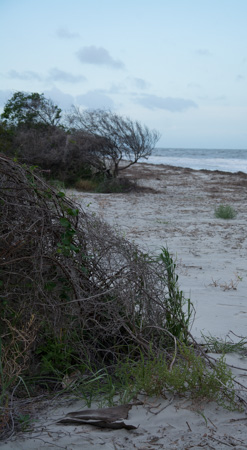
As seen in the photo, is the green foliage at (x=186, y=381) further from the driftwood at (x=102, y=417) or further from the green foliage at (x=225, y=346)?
the green foliage at (x=225, y=346)

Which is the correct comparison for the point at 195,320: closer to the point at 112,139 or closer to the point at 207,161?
the point at 112,139

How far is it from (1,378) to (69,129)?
47.1ft

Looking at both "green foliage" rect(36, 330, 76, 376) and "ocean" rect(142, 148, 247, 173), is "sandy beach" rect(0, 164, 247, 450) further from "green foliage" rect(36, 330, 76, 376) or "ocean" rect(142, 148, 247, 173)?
"ocean" rect(142, 148, 247, 173)

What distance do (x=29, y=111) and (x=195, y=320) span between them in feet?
44.1

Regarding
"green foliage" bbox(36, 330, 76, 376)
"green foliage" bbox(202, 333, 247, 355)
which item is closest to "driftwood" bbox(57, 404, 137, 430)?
"green foliage" bbox(36, 330, 76, 376)

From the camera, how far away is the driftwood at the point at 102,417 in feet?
7.91

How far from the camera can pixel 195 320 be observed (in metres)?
4.22

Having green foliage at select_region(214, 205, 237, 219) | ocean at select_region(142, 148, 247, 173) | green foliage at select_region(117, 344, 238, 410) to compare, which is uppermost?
ocean at select_region(142, 148, 247, 173)

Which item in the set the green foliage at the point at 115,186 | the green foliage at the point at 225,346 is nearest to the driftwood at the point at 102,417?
the green foliage at the point at 225,346

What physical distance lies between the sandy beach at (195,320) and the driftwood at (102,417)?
0.03 meters

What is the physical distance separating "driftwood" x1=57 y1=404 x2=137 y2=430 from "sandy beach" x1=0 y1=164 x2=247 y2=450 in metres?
0.03

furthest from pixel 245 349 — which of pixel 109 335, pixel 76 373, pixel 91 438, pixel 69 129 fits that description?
pixel 69 129

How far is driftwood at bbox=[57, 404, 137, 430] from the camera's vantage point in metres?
2.41

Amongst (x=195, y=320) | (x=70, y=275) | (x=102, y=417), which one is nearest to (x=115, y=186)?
(x=195, y=320)
